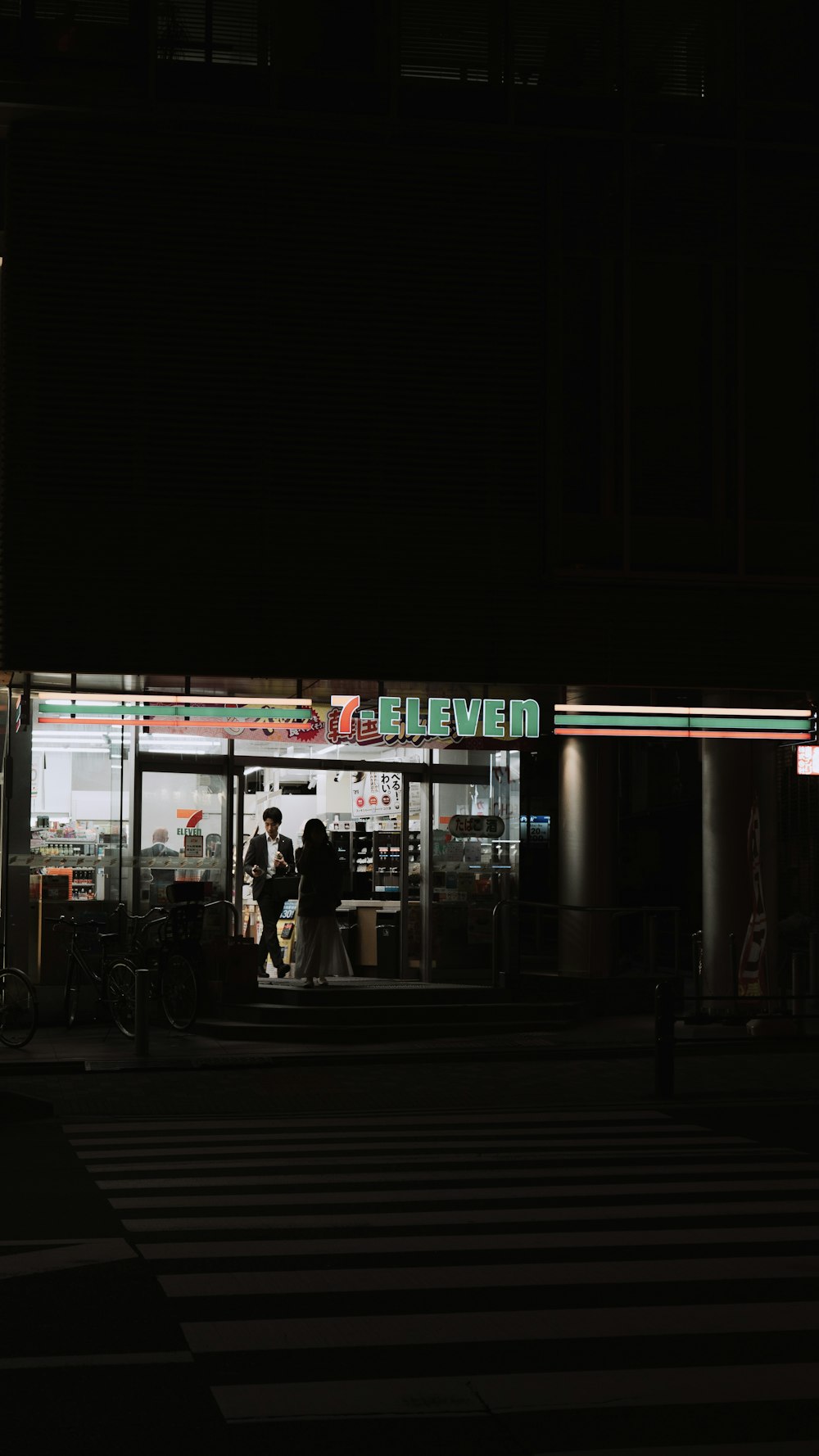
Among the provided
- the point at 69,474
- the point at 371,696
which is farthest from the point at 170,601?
the point at 371,696

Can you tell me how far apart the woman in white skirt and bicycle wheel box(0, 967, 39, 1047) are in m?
3.32

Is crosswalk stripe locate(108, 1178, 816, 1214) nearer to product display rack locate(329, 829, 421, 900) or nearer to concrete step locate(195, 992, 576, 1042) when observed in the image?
concrete step locate(195, 992, 576, 1042)

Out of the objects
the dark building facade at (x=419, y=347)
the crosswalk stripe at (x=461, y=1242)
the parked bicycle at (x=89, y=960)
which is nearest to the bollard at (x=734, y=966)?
the dark building facade at (x=419, y=347)

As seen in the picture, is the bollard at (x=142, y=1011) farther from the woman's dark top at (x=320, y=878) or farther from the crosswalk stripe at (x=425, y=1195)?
the crosswalk stripe at (x=425, y=1195)

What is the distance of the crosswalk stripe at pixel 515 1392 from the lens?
18.5 ft

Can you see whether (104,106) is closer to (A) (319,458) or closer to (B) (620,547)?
(A) (319,458)

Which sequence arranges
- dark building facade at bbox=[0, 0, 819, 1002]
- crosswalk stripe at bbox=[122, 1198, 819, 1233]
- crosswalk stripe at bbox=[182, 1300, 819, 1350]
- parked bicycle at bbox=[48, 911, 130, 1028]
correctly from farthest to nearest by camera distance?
parked bicycle at bbox=[48, 911, 130, 1028], dark building facade at bbox=[0, 0, 819, 1002], crosswalk stripe at bbox=[122, 1198, 819, 1233], crosswalk stripe at bbox=[182, 1300, 819, 1350]

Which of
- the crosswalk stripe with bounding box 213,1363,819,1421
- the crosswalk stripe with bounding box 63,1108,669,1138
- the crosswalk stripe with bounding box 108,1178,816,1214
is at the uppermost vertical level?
the crosswalk stripe with bounding box 213,1363,819,1421

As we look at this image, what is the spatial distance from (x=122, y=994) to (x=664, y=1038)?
22.8 feet

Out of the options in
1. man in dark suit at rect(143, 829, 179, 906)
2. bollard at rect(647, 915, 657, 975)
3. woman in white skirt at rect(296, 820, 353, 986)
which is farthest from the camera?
bollard at rect(647, 915, 657, 975)

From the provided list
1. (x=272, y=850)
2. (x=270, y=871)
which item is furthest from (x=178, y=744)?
(x=270, y=871)

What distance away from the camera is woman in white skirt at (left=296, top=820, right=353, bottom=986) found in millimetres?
19656

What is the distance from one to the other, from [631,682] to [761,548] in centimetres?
251

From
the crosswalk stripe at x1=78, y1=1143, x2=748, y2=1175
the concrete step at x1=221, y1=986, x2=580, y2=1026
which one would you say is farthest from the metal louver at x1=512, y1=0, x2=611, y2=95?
the crosswalk stripe at x1=78, y1=1143, x2=748, y2=1175
